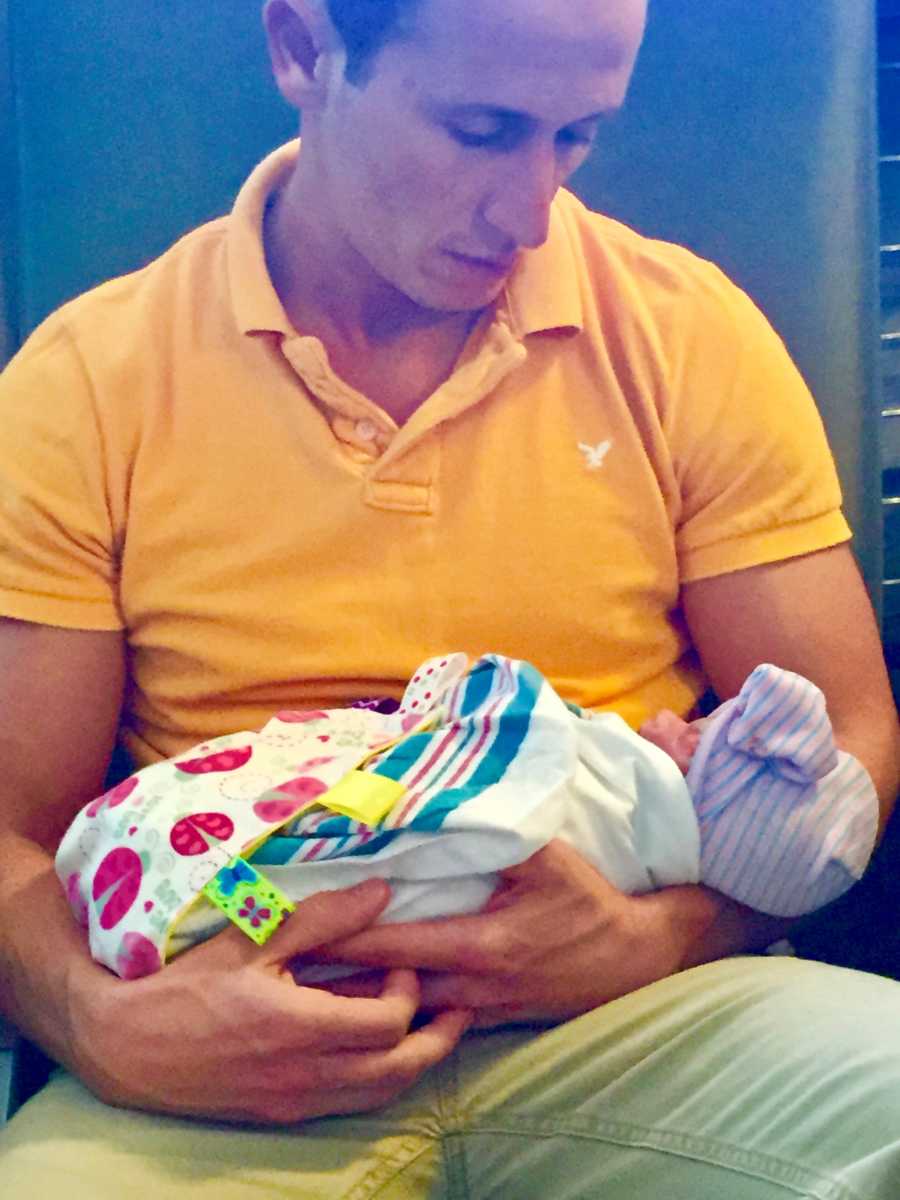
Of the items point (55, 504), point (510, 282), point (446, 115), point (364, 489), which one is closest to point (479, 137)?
point (446, 115)

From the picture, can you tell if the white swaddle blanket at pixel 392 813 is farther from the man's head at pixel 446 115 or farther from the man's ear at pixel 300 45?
the man's ear at pixel 300 45

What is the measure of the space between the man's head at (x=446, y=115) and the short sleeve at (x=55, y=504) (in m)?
0.25

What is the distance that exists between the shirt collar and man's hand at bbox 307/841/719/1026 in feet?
1.34

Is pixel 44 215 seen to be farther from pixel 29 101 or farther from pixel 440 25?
pixel 440 25

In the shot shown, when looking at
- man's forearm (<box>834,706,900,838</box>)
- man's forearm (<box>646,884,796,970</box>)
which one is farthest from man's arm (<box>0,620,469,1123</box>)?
man's forearm (<box>834,706,900,838</box>)

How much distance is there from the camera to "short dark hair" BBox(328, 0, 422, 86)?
2.77 ft

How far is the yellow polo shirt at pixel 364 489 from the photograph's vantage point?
937 millimetres

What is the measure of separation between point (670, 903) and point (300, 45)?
666mm

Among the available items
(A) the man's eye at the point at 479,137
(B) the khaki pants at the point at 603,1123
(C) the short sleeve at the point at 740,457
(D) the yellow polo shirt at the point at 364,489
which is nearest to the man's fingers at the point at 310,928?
(B) the khaki pants at the point at 603,1123

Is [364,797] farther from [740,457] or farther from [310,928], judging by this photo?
[740,457]

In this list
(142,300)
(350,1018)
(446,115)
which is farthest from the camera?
(142,300)

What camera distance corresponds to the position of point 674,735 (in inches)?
35.1

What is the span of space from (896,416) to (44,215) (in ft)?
2.58

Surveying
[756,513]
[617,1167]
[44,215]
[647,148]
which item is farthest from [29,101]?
[617,1167]
